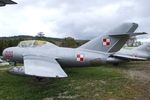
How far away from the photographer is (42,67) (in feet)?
42.5

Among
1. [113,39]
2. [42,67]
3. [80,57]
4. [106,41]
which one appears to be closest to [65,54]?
[80,57]

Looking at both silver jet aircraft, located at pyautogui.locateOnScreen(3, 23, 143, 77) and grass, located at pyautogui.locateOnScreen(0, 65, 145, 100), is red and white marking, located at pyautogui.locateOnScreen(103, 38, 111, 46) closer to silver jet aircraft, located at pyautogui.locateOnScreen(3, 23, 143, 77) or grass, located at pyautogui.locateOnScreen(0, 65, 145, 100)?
silver jet aircraft, located at pyautogui.locateOnScreen(3, 23, 143, 77)

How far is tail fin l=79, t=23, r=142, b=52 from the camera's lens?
16047 millimetres

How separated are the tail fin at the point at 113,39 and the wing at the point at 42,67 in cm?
261

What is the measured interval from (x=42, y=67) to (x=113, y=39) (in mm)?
5067

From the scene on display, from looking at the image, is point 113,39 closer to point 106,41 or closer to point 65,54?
point 106,41

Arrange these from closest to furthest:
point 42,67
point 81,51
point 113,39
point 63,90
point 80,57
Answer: point 63,90
point 42,67
point 80,57
point 81,51
point 113,39

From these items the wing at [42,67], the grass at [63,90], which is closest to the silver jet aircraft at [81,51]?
the wing at [42,67]

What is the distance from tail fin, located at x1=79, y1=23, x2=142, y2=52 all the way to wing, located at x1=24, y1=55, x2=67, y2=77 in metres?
2.61

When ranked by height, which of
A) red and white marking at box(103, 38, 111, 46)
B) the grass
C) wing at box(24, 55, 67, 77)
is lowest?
the grass

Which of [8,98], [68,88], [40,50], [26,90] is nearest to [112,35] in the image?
[40,50]

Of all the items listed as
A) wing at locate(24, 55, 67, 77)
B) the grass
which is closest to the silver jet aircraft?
wing at locate(24, 55, 67, 77)

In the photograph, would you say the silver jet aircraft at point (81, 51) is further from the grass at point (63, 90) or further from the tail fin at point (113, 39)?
the grass at point (63, 90)

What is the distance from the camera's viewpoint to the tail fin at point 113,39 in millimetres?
16047
